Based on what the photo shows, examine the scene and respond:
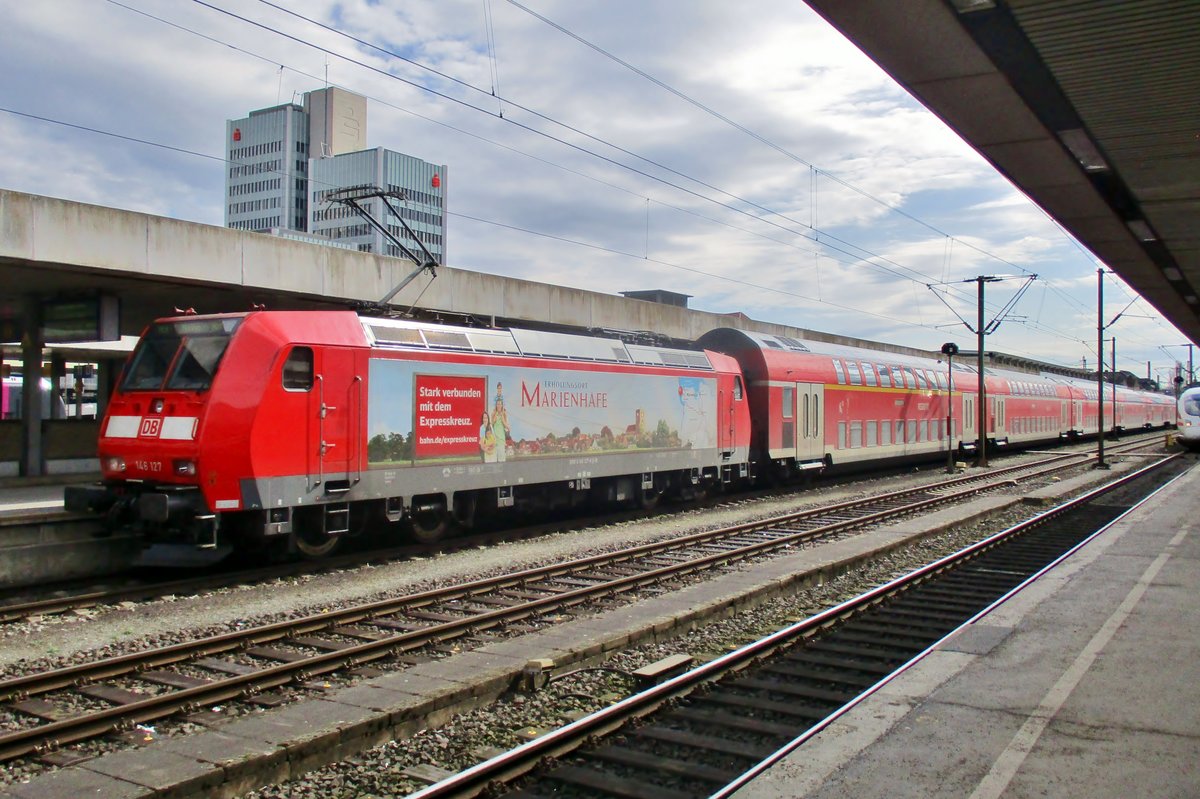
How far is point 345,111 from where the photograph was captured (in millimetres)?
93000

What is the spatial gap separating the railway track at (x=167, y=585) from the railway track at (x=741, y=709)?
6.48 meters

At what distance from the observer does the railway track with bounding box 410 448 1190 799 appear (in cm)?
549

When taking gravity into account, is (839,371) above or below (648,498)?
above

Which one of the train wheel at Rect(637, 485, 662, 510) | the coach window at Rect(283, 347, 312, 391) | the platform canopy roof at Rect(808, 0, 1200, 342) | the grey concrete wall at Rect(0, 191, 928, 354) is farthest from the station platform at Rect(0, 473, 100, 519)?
the platform canopy roof at Rect(808, 0, 1200, 342)

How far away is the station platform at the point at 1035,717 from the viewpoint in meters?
5.15

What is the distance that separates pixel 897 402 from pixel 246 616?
23107 millimetres

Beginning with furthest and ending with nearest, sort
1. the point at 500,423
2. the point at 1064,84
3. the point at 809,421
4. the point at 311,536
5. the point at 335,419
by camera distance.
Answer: the point at 809,421, the point at 500,423, the point at 311,536, the point at 335,419, the point at 1064,84

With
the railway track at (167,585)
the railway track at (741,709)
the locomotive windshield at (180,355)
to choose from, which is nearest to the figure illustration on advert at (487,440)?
the railway track at (167,585)

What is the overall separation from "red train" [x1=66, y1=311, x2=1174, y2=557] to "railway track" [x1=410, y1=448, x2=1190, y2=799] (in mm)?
6413

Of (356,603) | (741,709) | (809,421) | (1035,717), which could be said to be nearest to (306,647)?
(356,603)

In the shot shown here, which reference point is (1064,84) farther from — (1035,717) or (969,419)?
(969,419)

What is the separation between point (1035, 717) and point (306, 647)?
594 centimetres

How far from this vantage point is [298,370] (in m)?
12.0

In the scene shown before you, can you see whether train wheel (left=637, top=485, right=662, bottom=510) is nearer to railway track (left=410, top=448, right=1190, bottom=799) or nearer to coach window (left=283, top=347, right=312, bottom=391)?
railway track (left=410, top=448, right=1190, bottom=799)
